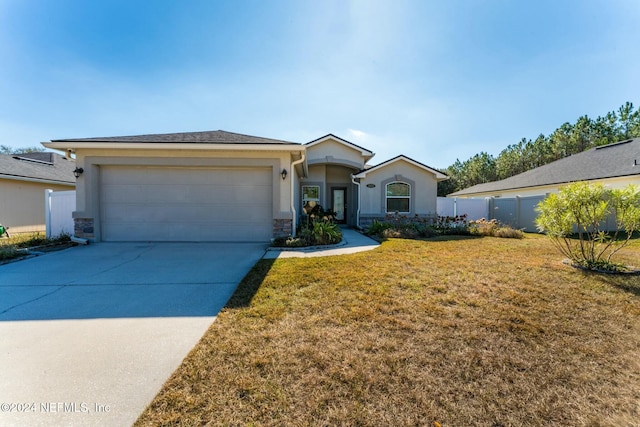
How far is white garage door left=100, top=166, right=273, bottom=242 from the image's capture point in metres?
8.28

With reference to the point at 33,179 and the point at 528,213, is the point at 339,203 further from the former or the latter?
the point at 33,179

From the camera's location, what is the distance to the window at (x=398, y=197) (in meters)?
13.2

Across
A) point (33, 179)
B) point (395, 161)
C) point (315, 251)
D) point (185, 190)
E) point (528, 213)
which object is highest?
point (395, 161)

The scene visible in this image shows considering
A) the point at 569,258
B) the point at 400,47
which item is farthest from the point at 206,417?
the point at 400,47

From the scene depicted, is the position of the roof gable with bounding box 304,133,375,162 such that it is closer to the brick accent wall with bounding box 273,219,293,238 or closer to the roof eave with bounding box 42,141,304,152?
the roof eave with bounding box 42,141,304,152

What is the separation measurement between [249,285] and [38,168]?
17727 mm

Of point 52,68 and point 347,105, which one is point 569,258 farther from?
point 52,68

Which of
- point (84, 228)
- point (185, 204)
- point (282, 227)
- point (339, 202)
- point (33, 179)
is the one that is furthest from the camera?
point (339, 202)

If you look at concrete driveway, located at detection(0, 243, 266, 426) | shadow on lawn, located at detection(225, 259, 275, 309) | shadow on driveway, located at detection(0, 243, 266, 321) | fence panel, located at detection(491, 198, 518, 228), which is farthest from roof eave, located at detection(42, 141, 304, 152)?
fence panel, located at detection(491, 198, 518, 228)

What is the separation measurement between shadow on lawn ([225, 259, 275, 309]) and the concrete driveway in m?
0.15

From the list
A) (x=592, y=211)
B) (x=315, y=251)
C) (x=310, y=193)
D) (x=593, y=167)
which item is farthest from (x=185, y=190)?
(x=593, y=167)

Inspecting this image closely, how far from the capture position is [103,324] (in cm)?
307

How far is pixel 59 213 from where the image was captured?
9102 millimetres

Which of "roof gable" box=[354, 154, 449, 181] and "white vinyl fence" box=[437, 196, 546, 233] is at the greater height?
"roof gable" box=[354, 154, 449, 181]
